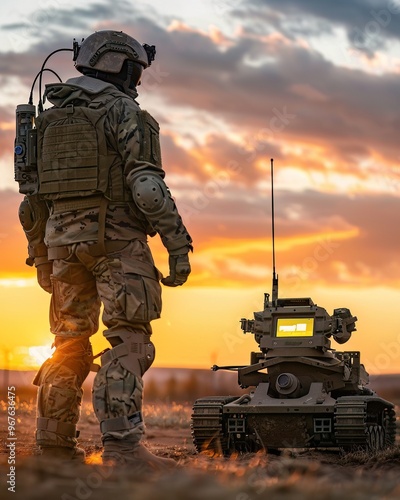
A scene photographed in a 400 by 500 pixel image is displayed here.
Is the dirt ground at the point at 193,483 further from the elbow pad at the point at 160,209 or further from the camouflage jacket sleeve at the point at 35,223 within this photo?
the camouflage jacket sleeve at the point at 35,223

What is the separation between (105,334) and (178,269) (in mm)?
794

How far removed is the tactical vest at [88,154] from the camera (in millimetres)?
8672

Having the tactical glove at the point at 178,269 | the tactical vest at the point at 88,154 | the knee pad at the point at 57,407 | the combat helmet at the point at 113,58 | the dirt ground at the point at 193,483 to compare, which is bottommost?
the dirt ground at the point at 193,483

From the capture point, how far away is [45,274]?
943 centimetres

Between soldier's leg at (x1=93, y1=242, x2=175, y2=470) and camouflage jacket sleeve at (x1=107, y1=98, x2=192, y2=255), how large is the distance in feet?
1.18

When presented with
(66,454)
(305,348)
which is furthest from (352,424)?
(66,454)

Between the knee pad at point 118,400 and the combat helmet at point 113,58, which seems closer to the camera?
the knee pad at point 118,400

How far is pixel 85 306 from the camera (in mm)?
8953

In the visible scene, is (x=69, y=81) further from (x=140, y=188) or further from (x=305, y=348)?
(x=305, y=348)

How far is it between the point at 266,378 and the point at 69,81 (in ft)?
22.4

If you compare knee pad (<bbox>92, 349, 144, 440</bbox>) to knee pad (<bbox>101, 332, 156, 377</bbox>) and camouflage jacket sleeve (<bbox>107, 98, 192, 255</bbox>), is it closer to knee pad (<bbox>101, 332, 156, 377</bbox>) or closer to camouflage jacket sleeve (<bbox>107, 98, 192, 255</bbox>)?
knee pad (<bbox>101, 332, 156, 377</bbox>)

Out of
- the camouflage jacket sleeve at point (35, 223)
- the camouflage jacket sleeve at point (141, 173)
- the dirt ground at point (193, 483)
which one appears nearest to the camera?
the dirt ground at point (193, 483)

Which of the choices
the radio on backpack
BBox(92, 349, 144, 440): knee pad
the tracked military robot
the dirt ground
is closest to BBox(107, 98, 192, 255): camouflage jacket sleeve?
the radio on backpack

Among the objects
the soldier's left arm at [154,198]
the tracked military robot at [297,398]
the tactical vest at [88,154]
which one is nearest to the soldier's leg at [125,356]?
the soldier's left arm at [154,198]
